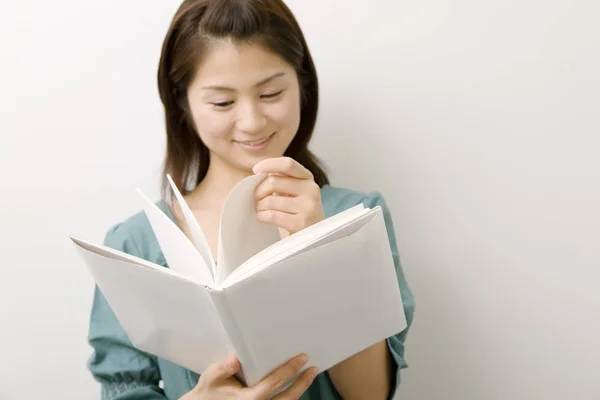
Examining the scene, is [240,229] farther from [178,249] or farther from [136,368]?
[136,368]

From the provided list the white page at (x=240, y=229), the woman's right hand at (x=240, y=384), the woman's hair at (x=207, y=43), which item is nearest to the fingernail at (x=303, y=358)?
the woman's right hand at (x=240, y=384)

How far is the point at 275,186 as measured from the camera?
0.68 m

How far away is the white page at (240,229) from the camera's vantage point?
61 cm

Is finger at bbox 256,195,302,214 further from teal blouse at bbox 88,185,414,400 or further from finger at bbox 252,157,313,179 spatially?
teal blouse at bbox 88,185,414,400

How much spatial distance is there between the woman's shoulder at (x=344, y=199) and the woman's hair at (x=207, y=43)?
5.8 inches

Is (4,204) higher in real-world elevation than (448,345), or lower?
higher

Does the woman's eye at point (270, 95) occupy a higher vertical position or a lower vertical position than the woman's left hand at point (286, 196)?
higher

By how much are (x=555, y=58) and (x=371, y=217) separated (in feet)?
2.06

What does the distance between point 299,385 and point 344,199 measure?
37 centimetres

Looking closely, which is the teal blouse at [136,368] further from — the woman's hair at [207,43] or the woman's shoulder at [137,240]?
the woman's hair at [207,43]

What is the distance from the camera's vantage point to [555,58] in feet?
3.25

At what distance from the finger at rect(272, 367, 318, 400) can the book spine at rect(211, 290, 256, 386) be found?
0.05 m

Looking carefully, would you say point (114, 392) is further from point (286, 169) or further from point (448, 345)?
point (448, 345)

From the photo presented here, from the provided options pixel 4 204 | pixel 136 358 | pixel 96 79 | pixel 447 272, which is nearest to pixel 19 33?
pixel 96 79
